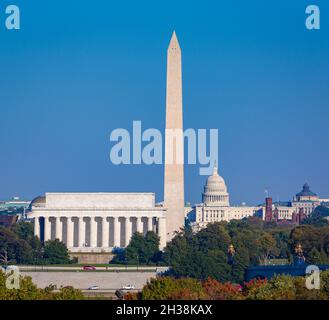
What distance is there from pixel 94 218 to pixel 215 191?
71647 mm

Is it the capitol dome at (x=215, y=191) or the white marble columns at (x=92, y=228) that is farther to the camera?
the capitol dome at (x=215, y=191)

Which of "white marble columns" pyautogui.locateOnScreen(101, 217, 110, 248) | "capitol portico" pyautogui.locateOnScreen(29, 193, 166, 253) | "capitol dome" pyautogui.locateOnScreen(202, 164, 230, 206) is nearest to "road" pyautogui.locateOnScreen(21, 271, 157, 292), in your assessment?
"white marble columns" pyautogui.locateOnScreen(101, 217, 110, 248)

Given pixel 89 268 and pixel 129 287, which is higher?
pixel 89 268

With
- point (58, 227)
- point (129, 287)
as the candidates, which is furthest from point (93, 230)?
point (129, 287)

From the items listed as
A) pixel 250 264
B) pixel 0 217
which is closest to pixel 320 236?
pixel 250 264

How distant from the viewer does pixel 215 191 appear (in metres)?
195

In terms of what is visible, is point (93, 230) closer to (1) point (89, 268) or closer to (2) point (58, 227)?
(2) point (58, 227)

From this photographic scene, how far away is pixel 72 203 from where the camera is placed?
12512 centimetres

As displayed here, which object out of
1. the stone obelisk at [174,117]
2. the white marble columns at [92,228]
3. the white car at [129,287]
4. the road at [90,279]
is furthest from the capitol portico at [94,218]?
the white car at [129,287]

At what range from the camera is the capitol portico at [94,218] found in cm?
12412

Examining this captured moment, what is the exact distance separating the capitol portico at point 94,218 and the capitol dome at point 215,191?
68051 millimetres

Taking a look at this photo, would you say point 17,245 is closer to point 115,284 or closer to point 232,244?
point 232,244

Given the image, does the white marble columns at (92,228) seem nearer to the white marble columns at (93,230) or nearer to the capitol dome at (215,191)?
the white marble columns at (93,230)

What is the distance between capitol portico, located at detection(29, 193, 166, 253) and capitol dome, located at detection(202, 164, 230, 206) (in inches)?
2679
